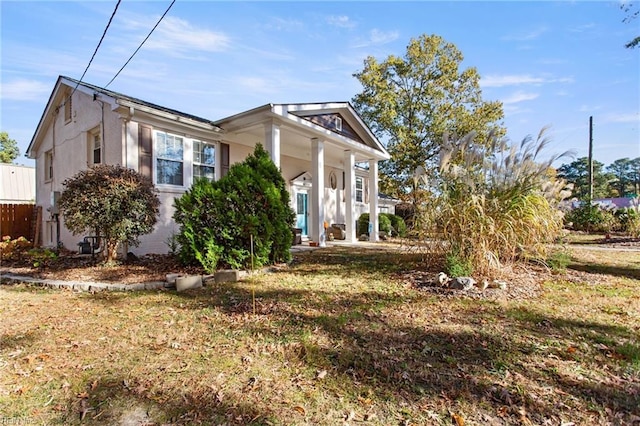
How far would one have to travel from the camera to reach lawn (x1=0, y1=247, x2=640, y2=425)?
2.22 metres

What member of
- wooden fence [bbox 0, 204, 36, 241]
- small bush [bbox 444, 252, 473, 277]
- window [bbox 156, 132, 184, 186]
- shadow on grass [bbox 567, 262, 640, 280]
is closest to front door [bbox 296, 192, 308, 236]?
window [bbox 156, 132, 184, 186]

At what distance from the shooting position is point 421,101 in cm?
2123

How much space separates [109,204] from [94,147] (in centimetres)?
442

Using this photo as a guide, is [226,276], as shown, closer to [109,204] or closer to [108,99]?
[109,204]

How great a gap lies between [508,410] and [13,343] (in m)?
4.57

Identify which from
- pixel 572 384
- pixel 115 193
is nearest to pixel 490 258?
pixel 572 384

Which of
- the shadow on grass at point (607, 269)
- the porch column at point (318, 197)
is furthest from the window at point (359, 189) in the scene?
the shadow on grass at point (607, 269)

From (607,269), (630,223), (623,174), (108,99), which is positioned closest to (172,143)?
(108,99)

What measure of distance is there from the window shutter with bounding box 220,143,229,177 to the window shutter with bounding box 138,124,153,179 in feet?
7.91

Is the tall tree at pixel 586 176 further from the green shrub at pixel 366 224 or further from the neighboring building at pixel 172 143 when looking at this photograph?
the neighboring building at pixel 172 143

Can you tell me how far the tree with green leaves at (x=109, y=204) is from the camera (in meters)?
6.48

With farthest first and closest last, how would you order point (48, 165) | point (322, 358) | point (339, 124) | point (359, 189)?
point (359, 189), point (339, 124), point (48, 165), point (322, 358)

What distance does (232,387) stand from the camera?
2.48 meters

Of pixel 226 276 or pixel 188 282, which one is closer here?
pixel 188 282
